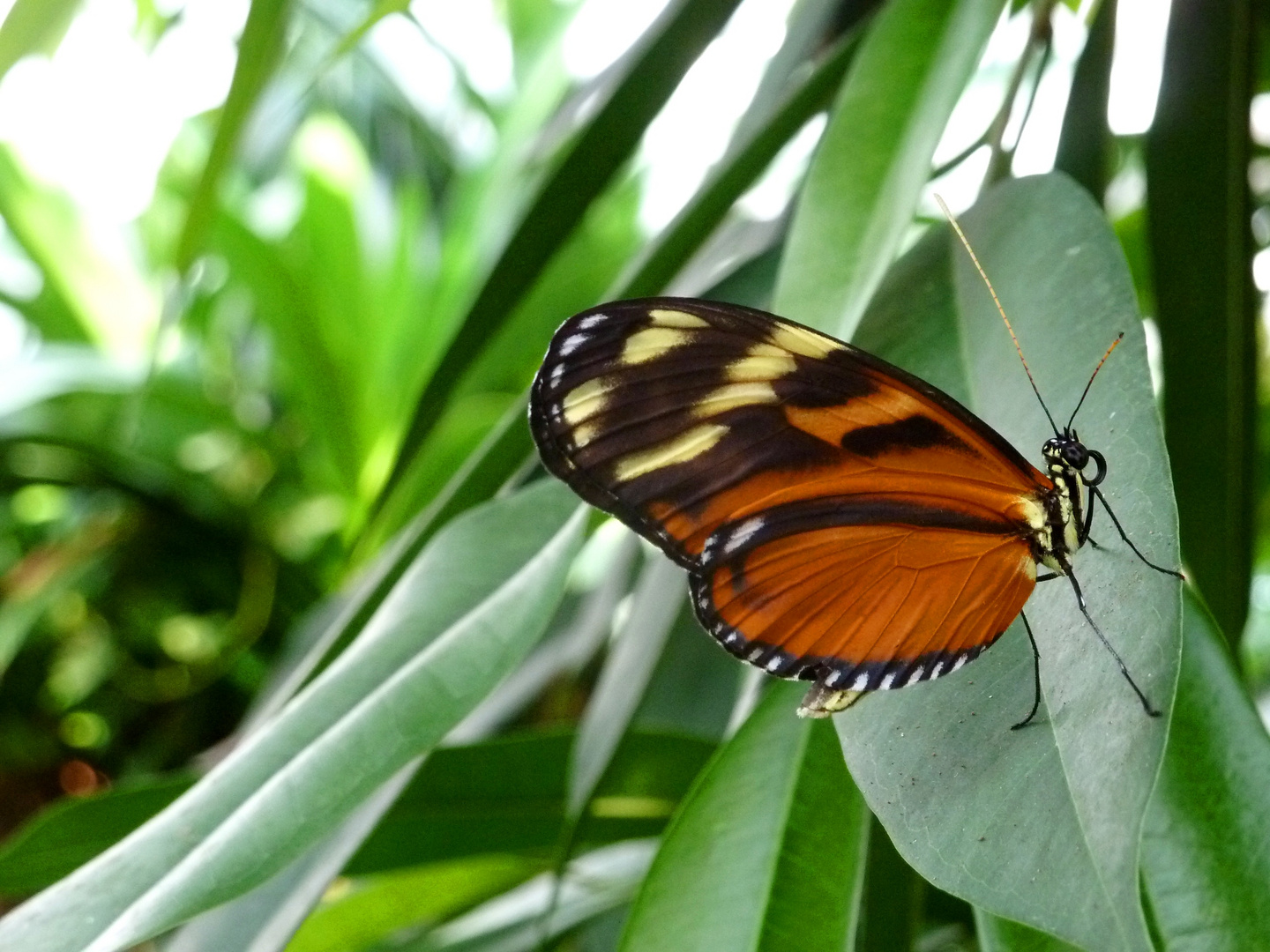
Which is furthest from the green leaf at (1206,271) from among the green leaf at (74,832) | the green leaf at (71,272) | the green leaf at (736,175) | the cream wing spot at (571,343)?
the green leaf at (71,272)

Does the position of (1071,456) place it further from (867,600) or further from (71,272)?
(71,272)

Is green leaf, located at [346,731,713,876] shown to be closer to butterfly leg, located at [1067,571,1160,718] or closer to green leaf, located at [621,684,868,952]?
green leaf, located at [621,684,868,952]

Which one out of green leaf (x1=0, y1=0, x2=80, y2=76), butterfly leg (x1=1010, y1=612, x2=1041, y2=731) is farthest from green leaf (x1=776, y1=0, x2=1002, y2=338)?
green leaf (x1=0, y1=0, x2=80, y2=76)

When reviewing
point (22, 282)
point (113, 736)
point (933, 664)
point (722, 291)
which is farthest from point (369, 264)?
point (933, 664)

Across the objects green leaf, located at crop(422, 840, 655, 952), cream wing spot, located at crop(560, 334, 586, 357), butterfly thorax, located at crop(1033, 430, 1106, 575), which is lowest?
green leaf, located at crop(422, 840, 655, 952)

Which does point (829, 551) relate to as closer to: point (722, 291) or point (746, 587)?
point (746, 587)

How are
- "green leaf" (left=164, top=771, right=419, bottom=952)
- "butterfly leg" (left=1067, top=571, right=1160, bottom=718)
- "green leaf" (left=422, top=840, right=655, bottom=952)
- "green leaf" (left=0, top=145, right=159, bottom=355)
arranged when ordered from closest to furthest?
1. "butterfly leg" (left=1067, top=571, right=1160, bottom=718)
2. "green leaf" (left=164, top=771, right=419, bottom=952)
3. "green leaf" (left=422, top=840, right=655, bottom=952)
4. "green leaf" (left=0, top=145, right=159, bottom=355)
